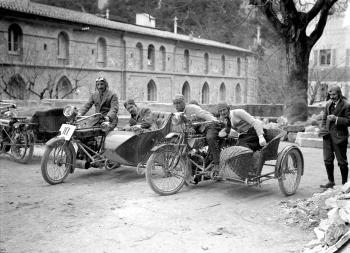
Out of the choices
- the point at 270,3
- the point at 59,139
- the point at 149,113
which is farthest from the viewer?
the point at 270,3

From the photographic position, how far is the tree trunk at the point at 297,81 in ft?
58.4

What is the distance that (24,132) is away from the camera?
10.5 m

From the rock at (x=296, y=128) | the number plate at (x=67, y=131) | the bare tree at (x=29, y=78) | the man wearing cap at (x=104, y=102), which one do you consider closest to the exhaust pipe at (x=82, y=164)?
the number plate at (x=67, y=131)

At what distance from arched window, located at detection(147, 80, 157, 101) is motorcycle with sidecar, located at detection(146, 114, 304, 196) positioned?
3769cm

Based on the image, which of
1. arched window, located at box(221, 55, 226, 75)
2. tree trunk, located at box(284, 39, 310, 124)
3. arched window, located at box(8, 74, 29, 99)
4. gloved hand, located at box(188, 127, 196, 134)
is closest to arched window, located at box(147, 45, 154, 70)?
arched window, located at box(221, 55, 226, 75)

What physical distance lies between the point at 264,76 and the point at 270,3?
803 inches

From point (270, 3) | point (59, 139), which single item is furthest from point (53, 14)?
Answer: point (59, 139)

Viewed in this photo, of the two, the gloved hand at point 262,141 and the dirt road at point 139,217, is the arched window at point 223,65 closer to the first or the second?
the dirt road at point 139,217

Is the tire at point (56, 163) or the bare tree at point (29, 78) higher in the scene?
the bare tree at point (29, 78)

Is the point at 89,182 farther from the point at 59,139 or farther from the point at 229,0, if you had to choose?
the point at 229,0

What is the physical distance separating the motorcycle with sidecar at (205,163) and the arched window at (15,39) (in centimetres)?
2774

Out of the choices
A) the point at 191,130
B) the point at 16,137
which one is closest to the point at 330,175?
the point at 191,130

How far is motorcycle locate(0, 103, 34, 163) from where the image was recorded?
1045cm

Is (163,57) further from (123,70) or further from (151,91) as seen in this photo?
(123,70)
